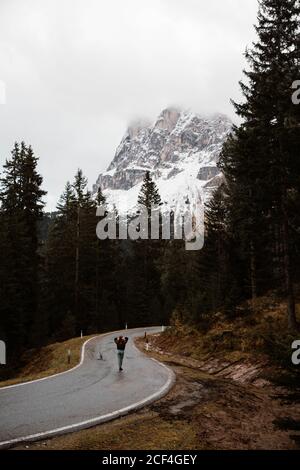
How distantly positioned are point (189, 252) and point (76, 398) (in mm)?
63263

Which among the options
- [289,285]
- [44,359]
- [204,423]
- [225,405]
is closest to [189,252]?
[44,359]

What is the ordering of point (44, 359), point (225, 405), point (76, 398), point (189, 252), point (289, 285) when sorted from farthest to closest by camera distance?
point (189, 252), point (44, 359), point (289, 285), point (76, 398), point (225, 405)

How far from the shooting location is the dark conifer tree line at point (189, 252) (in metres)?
19.9

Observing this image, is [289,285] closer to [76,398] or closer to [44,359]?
[76,398]

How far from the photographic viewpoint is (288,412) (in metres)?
12.0

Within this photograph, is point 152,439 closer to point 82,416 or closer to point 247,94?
point 82,416

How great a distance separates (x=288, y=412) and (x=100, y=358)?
12.7 metres

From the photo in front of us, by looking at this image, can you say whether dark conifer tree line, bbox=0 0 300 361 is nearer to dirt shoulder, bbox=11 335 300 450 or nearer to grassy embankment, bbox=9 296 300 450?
grassy embankment, bbox=9 296 300 450

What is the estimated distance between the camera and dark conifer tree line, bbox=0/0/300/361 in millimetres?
19859

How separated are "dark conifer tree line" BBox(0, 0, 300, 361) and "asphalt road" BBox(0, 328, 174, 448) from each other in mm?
7735

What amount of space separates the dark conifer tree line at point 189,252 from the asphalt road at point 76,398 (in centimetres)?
773

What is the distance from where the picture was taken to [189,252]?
245 feet

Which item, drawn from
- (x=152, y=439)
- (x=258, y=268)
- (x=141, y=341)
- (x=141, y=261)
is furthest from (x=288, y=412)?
(x=141, y=261)
